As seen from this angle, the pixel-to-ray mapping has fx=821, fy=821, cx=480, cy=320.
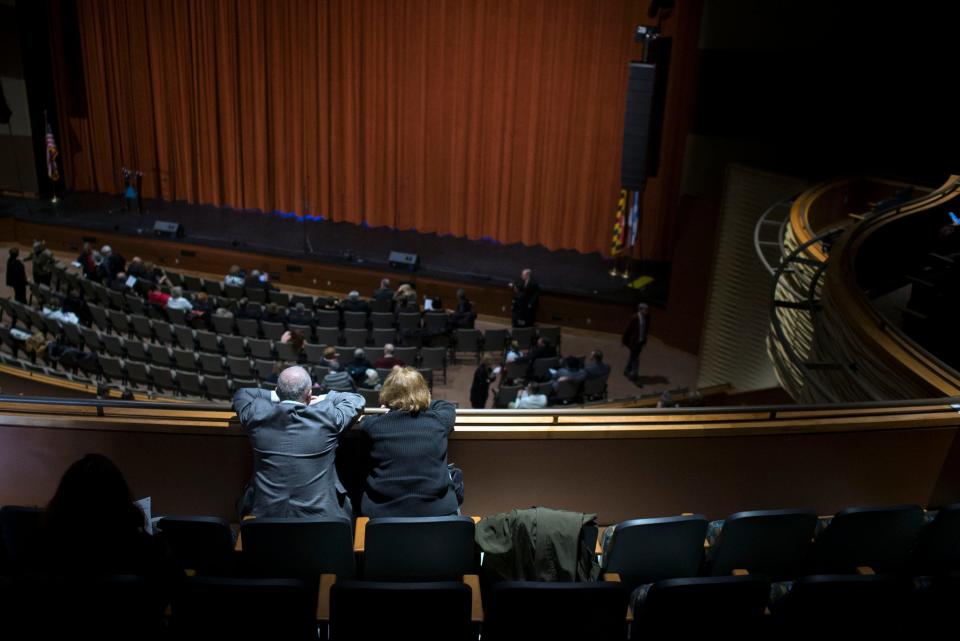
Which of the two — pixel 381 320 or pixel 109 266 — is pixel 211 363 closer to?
pixel 381 320

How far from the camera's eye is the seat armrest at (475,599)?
303 centimetres

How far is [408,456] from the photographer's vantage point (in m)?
3.37

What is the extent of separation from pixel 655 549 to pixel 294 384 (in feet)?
5.27

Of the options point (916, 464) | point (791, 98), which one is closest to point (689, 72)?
point (791, 98)

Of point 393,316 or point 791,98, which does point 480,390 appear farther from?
point 791,98

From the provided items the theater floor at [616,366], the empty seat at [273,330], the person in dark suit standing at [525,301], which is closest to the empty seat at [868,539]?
the theater floor at [616,366]

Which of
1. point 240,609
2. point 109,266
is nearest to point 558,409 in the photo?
point 240,609

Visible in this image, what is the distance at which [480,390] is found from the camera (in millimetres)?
8789

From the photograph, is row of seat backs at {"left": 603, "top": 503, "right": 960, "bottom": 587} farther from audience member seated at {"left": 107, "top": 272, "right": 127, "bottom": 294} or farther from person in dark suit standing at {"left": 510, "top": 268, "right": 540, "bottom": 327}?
audience member seated at {"left": 107, "top": 272, "right": 127, "bottom": 294}

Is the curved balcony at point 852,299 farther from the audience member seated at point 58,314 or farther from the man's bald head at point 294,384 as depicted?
Result: the audience member seated at point 58,314

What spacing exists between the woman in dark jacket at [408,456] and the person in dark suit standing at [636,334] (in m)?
7.21

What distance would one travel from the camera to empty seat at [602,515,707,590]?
3229 mm

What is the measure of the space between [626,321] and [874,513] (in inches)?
333

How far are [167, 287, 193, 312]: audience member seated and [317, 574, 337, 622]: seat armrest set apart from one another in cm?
757
